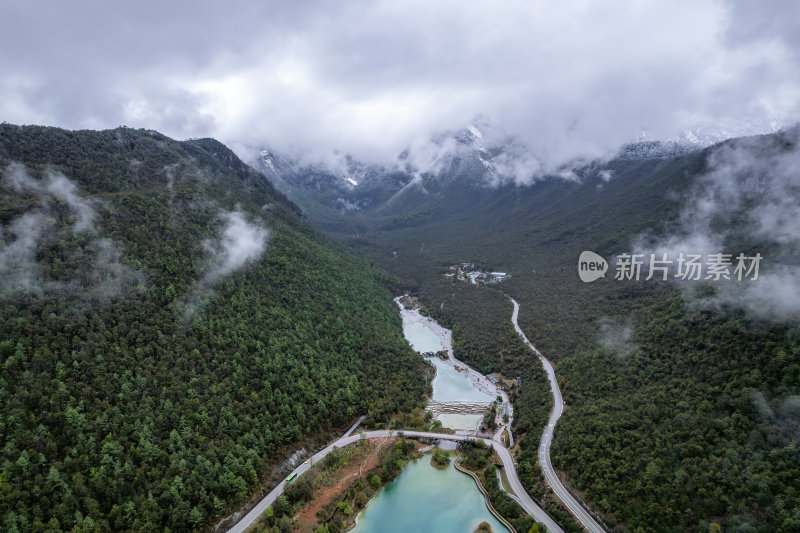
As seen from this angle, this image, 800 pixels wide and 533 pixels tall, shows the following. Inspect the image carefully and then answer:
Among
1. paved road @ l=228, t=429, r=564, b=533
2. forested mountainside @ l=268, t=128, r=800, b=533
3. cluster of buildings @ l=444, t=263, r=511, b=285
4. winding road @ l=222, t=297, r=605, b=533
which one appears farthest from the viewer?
cluster of buildings @ l=444, t=263, r=511, b=285

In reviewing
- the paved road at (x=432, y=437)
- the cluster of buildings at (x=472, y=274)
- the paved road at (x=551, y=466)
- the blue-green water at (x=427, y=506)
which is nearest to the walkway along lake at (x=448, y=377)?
the paved road at (x=432, y=437)

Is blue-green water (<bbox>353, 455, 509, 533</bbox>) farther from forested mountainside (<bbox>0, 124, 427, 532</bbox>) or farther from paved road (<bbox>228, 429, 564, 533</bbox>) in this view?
forested mountainside (<bbox>0, 124, 427, 532</bbox>)

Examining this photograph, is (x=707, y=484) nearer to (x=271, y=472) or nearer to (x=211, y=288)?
(x=271, y=472)

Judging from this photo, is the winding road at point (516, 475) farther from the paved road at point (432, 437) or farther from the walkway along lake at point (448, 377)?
the walkway along lake at point (448, 377)

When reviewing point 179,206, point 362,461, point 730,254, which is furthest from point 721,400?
point 179,206

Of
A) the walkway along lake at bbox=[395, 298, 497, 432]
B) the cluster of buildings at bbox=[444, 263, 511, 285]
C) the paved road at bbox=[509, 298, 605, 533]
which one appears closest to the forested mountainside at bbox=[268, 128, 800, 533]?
the paved road at bbox=[509, 298, 605, 533]
